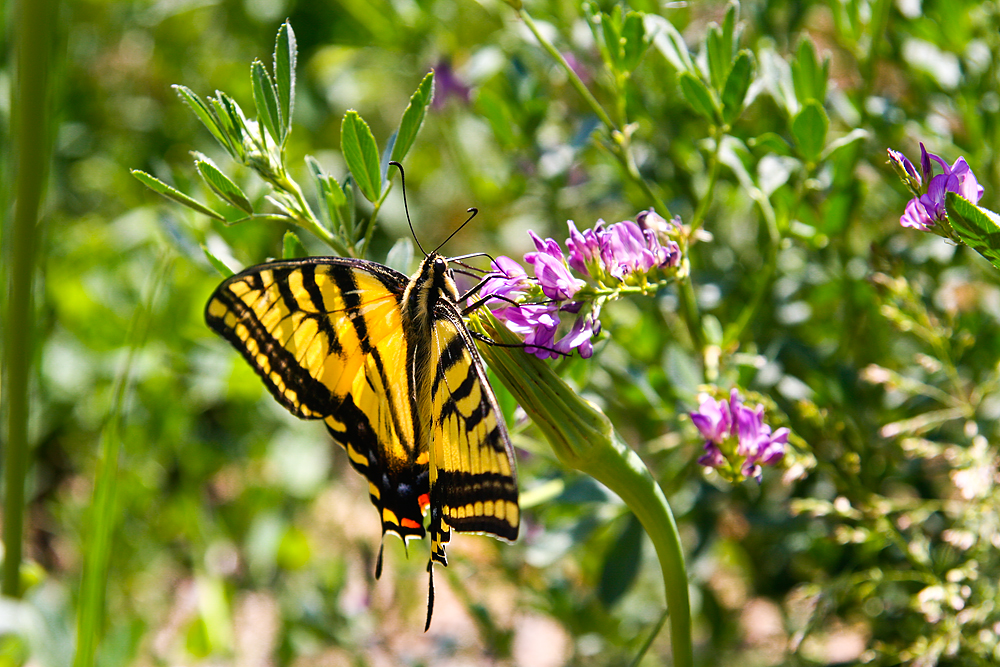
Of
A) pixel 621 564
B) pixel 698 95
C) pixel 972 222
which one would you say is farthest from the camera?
pixel 621 564

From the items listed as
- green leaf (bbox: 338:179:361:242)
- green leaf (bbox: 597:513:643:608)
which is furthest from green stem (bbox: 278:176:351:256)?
green leaf (bbox: 597:513:643:608)

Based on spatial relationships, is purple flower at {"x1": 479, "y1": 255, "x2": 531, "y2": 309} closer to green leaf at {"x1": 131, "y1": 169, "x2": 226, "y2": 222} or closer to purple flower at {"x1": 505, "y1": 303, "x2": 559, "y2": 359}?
purple flower at {"x1": 505, "y1": 303, "x2": 559, "y2": 359}

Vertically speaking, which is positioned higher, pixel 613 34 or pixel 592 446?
pixel 613 34

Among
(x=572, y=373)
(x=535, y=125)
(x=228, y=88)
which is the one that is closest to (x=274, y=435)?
(x=228, y=88)

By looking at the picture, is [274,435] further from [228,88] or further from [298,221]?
[298,221]

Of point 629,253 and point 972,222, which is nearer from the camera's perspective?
point 972,222

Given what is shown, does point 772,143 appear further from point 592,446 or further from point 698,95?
point 592,446

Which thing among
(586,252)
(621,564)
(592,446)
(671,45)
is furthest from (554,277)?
(621,564)
